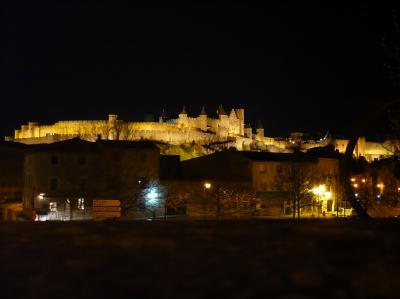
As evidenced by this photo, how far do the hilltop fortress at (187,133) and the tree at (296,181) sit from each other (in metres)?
62.0

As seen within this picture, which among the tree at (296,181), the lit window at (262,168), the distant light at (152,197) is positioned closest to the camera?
the tree at (296,181)

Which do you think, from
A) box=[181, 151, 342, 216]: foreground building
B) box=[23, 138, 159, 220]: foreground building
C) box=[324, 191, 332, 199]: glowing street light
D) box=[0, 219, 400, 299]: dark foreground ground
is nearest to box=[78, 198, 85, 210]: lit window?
box=[23, 138, 159, 220]: foreground building

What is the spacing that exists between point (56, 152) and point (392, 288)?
41262 millimetres

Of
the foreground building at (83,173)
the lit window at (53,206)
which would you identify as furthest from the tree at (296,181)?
the lit window at (53,206)

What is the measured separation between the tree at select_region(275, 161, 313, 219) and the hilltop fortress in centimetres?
6198

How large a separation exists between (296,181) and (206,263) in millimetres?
36449

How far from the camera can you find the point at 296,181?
39.5 meters

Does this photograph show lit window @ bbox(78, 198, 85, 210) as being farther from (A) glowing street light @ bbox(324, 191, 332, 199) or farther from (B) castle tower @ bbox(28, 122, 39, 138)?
(B) castle tower @ bbox(28, 122, 39, 138)

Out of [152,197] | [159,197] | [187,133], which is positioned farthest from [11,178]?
[187,133]

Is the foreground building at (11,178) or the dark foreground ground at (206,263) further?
the foreground building at (11,178)

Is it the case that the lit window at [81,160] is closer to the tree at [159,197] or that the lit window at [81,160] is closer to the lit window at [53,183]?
the lit window at [53,183]

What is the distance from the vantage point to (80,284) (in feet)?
11.3

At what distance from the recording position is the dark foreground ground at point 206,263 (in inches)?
127

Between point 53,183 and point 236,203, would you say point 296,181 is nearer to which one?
point 236,203
